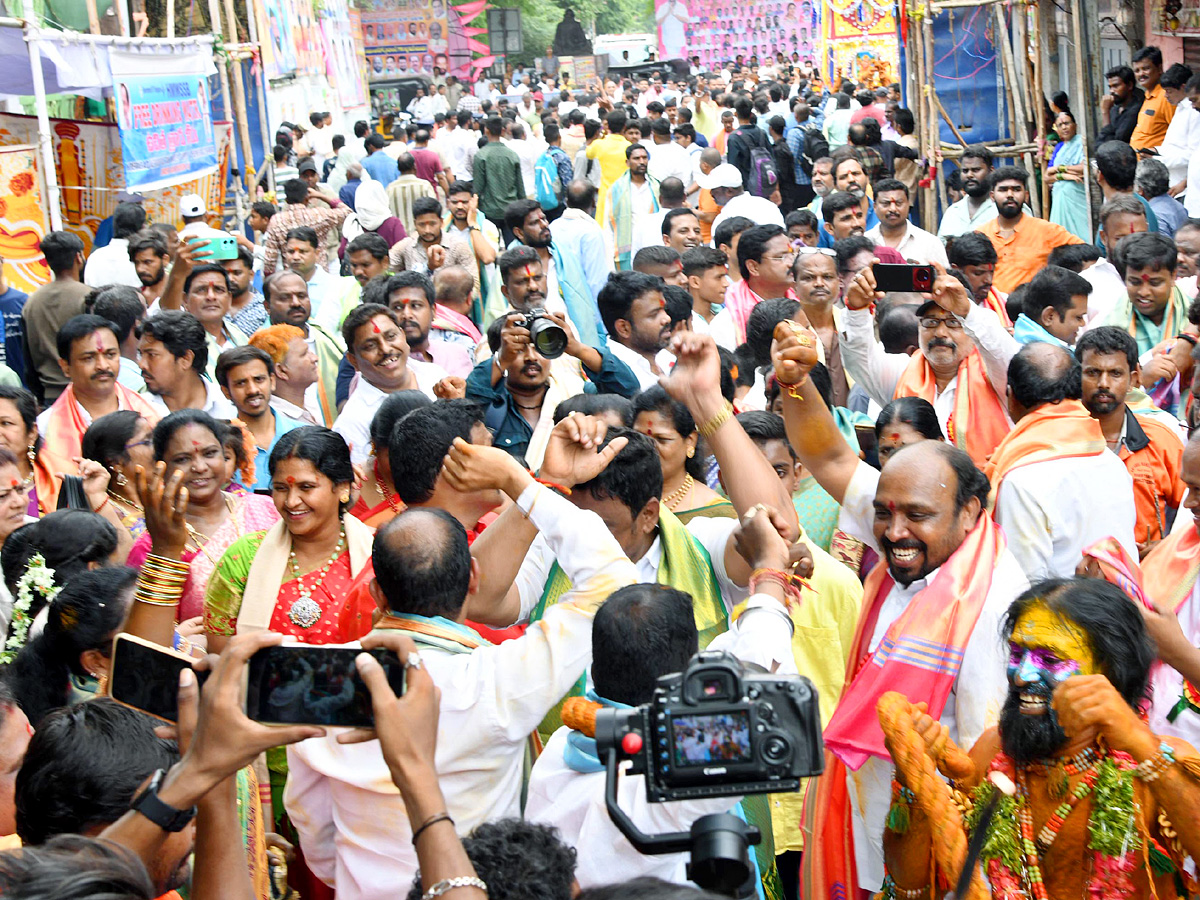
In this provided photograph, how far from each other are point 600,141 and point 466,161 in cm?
353

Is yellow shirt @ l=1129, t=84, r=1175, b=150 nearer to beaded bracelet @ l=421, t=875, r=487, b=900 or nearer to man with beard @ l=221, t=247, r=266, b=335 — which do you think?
man with beard @ l=221, t=247, r=266, b=335

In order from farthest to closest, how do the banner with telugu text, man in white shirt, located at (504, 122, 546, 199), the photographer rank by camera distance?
man in white shirt, located at (504, 122, 546, 199) < the banner with telugu text < the photographer

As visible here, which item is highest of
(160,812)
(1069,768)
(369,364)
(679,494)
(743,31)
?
(743,31)

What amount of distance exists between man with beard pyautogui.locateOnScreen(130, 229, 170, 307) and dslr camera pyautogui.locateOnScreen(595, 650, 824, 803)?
5.51m

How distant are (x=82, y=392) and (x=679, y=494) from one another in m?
2.57

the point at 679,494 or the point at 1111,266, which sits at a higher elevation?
the point at 1111,266

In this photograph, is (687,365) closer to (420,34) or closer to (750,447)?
(750,447)

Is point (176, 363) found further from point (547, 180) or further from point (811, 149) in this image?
point (811, 149)

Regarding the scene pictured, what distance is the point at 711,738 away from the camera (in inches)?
70.9

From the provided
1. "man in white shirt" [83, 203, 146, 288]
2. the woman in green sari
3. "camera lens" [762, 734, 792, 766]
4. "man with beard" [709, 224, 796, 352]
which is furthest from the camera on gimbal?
"man in white shirt" [83, 203, 146, 288]

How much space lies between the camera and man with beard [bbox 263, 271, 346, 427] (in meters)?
5.85

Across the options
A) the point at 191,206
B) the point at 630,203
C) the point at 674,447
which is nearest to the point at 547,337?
the point at 674,447

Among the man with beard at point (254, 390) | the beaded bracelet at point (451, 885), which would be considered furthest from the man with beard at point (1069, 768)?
the man with beard at point (254, 390)

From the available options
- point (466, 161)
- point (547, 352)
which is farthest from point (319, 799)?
point (466, 161)
